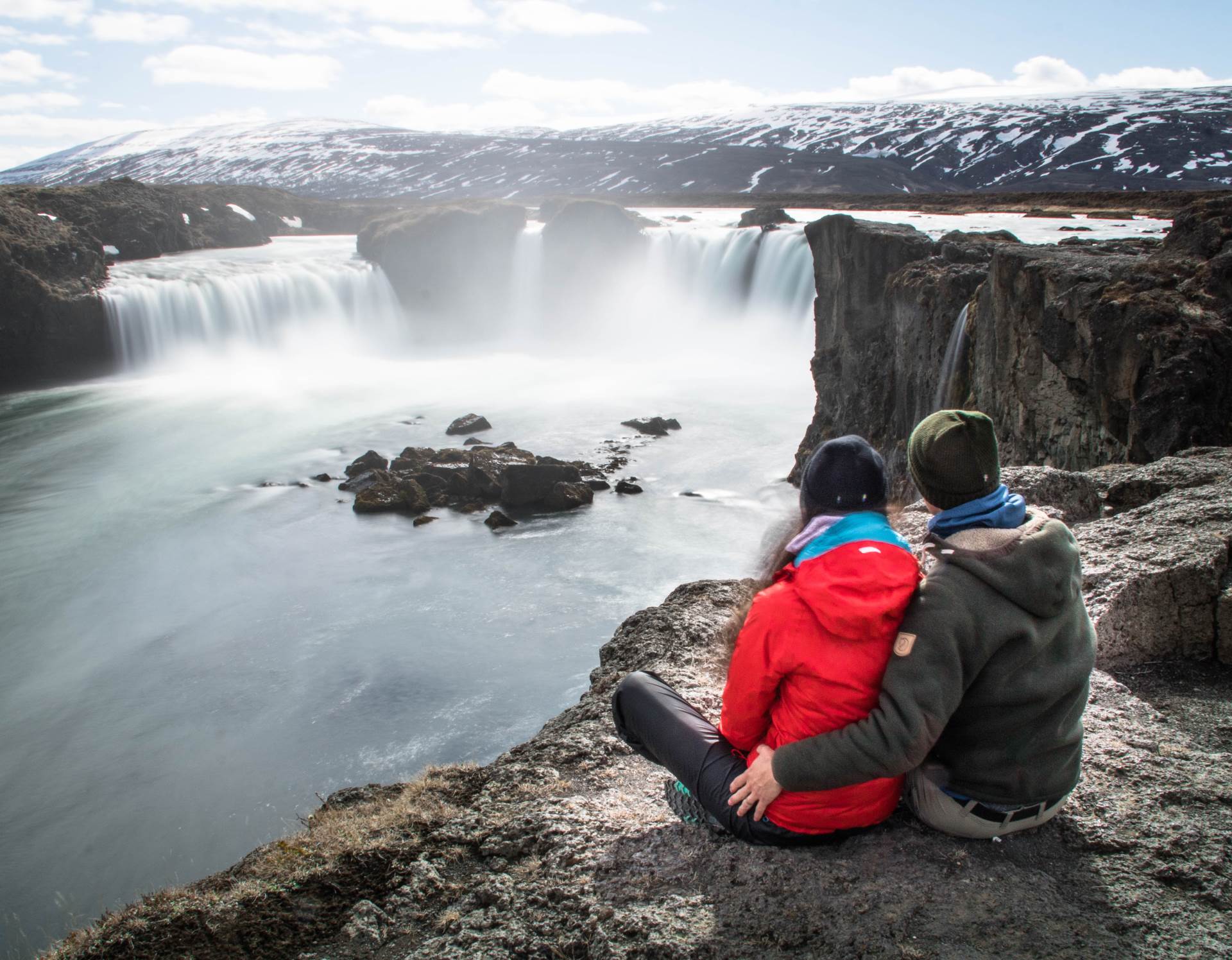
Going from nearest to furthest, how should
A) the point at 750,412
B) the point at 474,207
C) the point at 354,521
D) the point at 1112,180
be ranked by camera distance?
the point at 354,521
the point at 750,412
the point at 474,207
the point at 1112,180

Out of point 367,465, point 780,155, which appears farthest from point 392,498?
point 780,155

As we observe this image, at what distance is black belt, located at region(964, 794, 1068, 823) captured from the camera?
9.97 feet

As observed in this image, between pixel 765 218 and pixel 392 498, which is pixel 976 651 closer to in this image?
pixel 392 498

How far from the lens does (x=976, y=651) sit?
104 inches

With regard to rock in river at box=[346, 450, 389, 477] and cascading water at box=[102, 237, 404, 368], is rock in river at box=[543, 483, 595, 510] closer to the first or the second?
rock in river at box=[346, 450, 389, 477]

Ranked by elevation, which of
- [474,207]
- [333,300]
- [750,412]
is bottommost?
[750,412]

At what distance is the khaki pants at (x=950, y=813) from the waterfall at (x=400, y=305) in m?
32.6

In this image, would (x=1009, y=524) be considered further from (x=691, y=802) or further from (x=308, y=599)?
(x=308, y=599)

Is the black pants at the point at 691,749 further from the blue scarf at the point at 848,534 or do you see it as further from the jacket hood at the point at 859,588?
the blue scarf at the point at 848,534

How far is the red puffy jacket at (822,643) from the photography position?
2605mm

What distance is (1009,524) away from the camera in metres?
2.65

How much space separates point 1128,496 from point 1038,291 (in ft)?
20.5

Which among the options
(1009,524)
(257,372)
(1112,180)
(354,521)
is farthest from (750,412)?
(1112,180)

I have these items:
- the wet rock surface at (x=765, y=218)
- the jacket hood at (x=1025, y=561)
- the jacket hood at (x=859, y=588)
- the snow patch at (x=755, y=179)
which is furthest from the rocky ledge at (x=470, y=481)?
the snow patch at (x=755, y=179)
